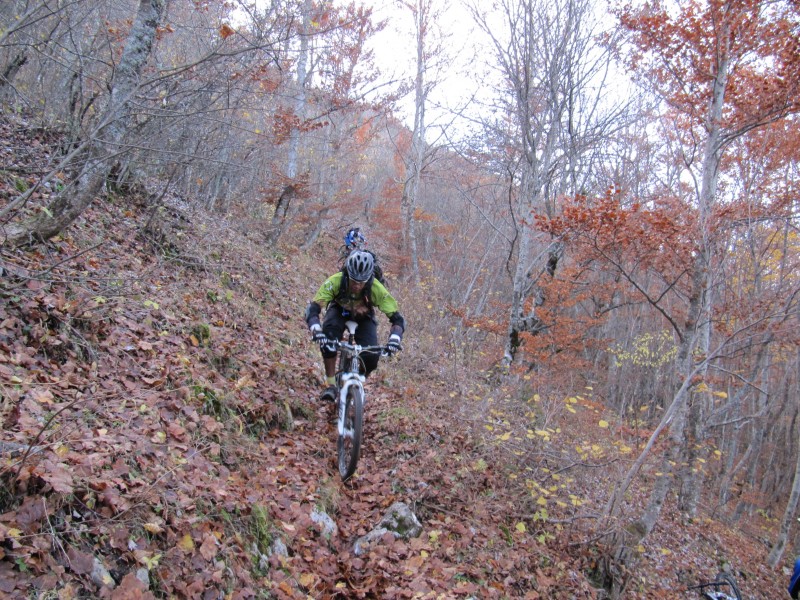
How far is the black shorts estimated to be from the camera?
226 inches

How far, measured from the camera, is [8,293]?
407cm

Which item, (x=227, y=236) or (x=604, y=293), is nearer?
(x=227, y=236)

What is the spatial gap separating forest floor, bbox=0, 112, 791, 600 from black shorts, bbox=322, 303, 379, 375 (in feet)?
3.47

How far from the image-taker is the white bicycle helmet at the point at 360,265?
5.51 meters

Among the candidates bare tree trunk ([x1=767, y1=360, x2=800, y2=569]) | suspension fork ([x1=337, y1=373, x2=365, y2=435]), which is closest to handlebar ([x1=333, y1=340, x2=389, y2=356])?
suspension fork ([x1=337, y1=373, x2=365, y2=435])

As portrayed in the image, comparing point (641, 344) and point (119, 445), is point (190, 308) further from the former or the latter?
point (641, 344)

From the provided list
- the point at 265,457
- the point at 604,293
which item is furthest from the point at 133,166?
the point at 604,293

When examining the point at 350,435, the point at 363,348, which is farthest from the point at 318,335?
the point at 350,435

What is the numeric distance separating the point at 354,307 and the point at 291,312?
4.07 meters

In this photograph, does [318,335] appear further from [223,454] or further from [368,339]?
[223,454]

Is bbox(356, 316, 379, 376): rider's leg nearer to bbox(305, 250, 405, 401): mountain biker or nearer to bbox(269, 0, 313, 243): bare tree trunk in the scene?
bbox(305, 250, 405, 401): mountain biker

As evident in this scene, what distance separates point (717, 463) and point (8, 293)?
2673 cm

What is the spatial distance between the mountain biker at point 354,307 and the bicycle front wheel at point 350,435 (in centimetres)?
46

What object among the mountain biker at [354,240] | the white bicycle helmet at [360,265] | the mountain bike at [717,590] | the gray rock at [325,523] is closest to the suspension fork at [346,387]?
the gray rock at [325,523]
